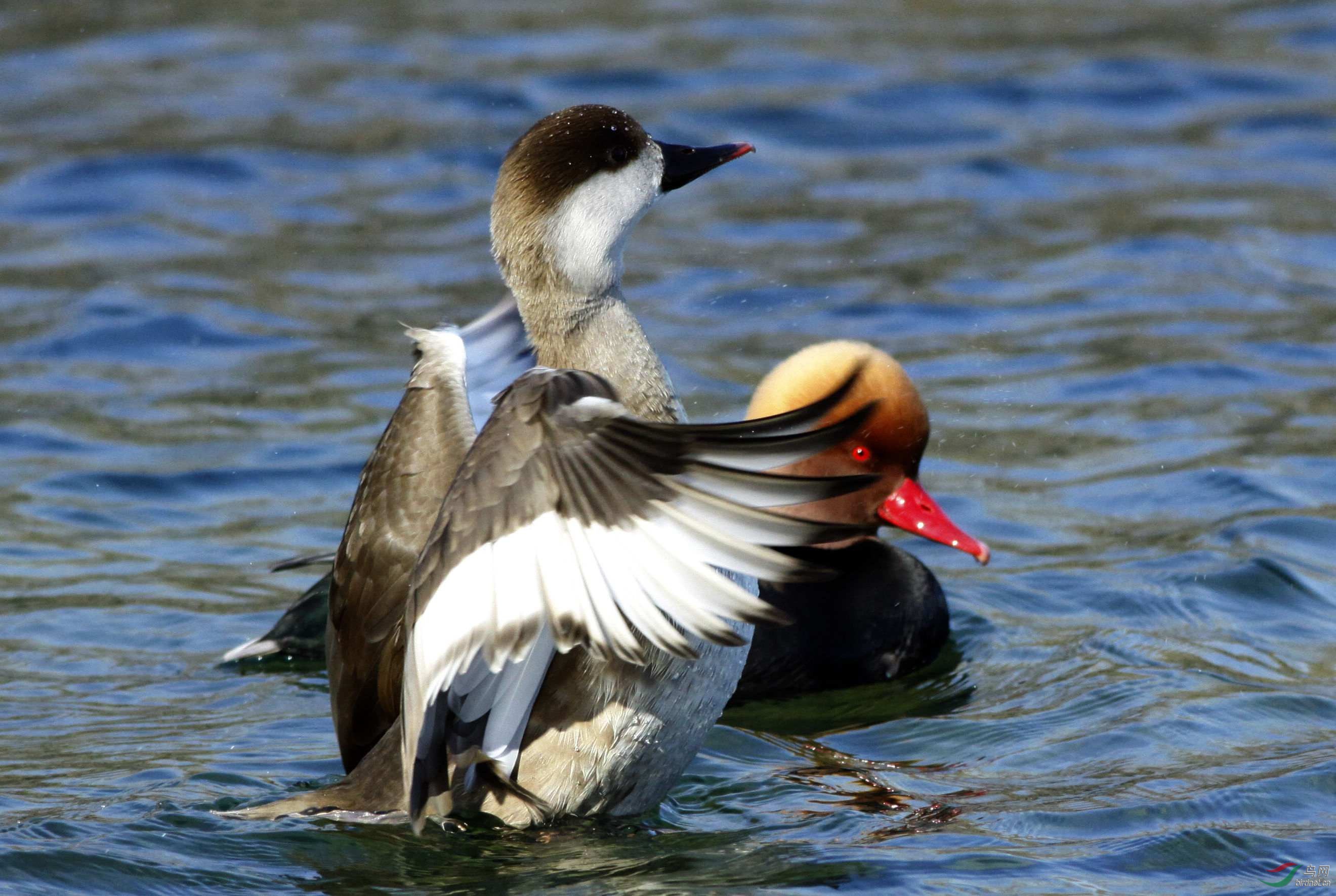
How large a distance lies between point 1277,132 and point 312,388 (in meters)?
6.29

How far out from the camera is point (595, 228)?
14.9 ft

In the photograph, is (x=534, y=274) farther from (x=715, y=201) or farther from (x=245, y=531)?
(x=715, y=201)

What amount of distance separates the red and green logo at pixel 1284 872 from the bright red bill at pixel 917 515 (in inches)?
62.7

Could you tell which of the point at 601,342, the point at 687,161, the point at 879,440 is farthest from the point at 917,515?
the point at 601,342

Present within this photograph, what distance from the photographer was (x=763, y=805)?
15.6 feet

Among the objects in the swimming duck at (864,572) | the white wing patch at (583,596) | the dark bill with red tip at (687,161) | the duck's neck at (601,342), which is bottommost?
the swimming duck at (864,572)

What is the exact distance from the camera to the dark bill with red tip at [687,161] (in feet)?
15.7

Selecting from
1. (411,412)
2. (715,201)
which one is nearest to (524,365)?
(411,412)

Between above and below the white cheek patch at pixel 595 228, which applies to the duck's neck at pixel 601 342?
below

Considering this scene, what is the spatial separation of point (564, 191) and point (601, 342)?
368 mm
